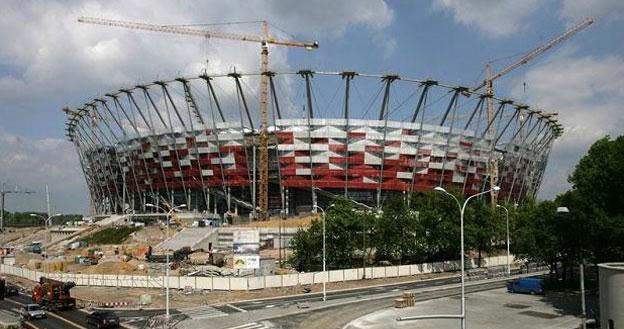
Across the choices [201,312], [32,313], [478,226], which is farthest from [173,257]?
[478,226]

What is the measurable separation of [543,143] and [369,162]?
62908mm

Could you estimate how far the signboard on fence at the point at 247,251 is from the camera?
6394 centimetres

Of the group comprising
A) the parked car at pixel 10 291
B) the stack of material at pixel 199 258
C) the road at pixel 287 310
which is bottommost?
the parked car at pixel 10 291

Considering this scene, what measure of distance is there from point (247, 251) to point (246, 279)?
492 centimetres

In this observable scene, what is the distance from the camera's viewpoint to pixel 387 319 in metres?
42.1

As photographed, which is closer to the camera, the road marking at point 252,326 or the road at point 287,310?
the road marking at point 252,326

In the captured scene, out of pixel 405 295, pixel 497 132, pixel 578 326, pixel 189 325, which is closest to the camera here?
pixel 578 326

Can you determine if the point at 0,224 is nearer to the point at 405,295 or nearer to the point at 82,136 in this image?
the point at 82,136

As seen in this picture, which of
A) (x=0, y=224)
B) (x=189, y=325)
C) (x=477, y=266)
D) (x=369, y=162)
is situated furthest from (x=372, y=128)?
(x=0, y=224)

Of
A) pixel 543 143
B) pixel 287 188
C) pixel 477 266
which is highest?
pixel 543 143

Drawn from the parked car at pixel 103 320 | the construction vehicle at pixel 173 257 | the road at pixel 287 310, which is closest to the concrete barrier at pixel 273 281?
the road at pixel 287 310

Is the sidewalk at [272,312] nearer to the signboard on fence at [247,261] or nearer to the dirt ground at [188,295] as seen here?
the dirt ground at [188,295]

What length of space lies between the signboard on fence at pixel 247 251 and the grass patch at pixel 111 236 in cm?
5688

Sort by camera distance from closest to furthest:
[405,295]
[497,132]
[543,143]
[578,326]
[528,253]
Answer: [578,326]
[405,295]
[528,253]
[497,132]
[543,143]
